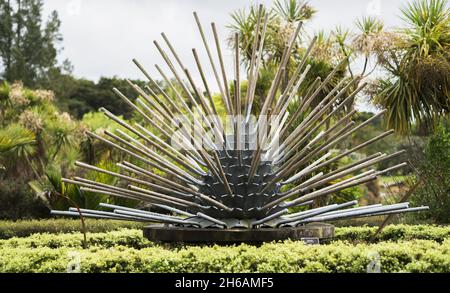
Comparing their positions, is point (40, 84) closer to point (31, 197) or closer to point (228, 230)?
point (31, 197)

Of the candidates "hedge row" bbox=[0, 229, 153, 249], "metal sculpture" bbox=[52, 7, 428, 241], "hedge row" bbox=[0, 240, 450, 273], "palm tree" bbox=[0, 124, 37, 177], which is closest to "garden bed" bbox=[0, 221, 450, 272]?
"hedge row" bbox=[0, 240, 450, 273]

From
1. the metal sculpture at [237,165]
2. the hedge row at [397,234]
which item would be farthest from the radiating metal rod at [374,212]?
the hedge row at [397,234]

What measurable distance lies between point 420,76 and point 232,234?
961 centimetres

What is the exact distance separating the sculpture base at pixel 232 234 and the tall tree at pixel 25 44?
28.7 metres

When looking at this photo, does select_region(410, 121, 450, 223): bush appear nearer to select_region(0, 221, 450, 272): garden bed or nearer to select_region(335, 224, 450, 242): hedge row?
select_region(335, 224, 450, 242): hedge row

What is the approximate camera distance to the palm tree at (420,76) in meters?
14.9

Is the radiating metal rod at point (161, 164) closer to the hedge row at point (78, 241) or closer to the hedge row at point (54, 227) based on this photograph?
the hedge row at point (78, 241)

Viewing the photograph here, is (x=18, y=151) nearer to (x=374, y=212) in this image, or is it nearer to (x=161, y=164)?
(x=161, y=164)

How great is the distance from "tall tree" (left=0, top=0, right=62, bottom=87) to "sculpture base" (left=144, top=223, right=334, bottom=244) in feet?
94.2

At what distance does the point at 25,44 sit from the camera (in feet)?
114

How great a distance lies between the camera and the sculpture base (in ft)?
21.9

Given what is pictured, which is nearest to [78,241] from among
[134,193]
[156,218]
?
[156,218]
